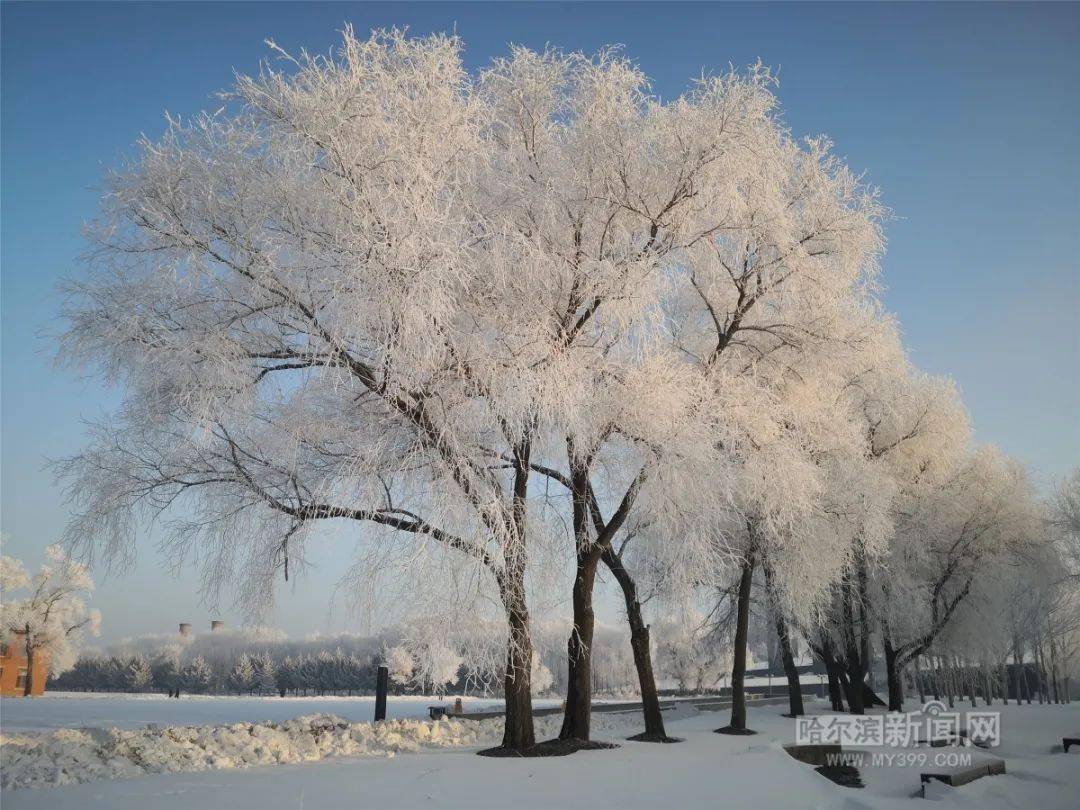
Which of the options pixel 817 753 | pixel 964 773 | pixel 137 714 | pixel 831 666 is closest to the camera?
pixel 964 773

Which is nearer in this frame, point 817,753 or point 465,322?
point 465,322

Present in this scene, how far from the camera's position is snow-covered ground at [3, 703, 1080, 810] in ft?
23.3

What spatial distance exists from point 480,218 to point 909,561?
18299mm

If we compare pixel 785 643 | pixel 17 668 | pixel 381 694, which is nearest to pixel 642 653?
pixel 381 694

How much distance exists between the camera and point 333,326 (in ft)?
30.3

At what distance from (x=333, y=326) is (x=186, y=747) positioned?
5802 millimetres

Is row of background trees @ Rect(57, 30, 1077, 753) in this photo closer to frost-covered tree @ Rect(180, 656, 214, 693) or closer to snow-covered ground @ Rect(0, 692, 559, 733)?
snow-covered ground @ Rect(0, 692, 559, 733)

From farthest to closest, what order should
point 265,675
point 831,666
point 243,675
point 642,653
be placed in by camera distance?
point 265,675, point 243,675, point 831,666, point 642,653

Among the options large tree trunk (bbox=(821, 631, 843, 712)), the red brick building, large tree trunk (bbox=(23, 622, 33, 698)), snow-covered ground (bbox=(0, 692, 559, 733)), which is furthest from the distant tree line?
large tree trunk (bbox=(821, 631, 843, 712))

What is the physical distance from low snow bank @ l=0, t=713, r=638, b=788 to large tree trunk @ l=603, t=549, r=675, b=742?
2.99m

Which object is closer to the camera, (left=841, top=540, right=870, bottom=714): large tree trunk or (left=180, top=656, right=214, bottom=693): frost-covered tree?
(left=841, top=540, right=870, bottom=714): large tree trunk

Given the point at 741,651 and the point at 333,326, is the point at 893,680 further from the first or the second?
the point at 333,326

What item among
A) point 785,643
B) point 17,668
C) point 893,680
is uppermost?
point 785,643

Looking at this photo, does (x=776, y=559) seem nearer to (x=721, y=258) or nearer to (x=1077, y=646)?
(x=721, y=258)
